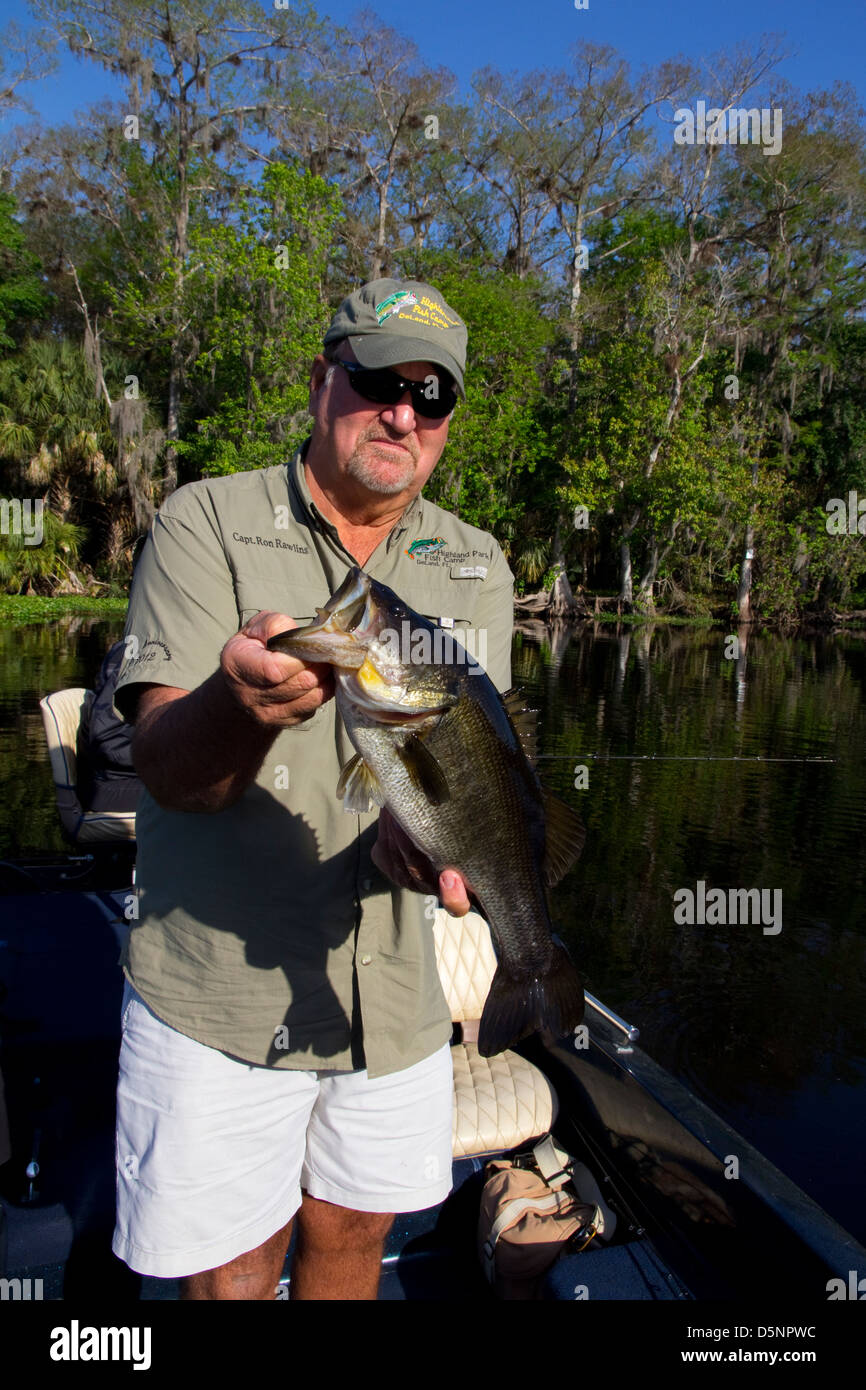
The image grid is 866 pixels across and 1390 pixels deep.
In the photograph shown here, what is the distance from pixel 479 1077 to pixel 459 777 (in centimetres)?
273

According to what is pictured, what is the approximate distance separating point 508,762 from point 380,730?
424 millimetres

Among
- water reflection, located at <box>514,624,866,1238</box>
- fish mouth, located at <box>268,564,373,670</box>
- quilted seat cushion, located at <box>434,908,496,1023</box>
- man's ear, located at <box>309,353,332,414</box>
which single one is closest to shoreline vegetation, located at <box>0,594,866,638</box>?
water reflection, located at <box>514,624,866,1238</box>

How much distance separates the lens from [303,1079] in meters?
2.49

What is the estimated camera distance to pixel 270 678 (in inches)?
69.8

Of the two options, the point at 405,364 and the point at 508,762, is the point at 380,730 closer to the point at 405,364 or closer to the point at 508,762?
the point at 508,762

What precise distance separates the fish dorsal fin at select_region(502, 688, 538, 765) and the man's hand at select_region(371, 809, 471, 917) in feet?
1.37

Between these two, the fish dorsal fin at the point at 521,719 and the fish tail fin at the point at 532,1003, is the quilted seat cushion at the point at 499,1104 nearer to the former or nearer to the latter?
the fish tail fin at the point at 532,1003

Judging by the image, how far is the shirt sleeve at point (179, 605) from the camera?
227cm

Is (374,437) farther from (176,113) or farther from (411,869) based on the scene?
(176,113)

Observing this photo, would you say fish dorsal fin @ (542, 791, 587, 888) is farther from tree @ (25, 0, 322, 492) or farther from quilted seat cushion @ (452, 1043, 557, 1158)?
tree @ (25, 0, 322, 492)

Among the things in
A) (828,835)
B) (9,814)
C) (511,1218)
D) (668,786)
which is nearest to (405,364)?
(511,1218)

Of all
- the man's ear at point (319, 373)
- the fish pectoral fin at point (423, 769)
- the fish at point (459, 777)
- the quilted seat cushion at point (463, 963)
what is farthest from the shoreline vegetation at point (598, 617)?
the fish pectoral fin at point (423, 769)

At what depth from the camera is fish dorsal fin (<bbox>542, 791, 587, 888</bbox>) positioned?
8.64 ft
